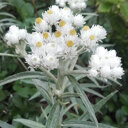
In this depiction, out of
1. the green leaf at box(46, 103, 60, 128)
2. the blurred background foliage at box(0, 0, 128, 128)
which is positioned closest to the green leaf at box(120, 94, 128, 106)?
the blurred background foliage at box(0, 0, 128, 128)

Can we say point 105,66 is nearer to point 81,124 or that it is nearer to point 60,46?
point 60,46

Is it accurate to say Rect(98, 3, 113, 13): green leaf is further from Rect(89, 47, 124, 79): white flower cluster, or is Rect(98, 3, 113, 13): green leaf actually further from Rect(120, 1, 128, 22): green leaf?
Rect(89, 47, 124, 79): white flower cluster

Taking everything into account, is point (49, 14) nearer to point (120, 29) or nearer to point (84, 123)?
point (84, 123)

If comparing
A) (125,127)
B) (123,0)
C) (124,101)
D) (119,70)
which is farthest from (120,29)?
(119,70)

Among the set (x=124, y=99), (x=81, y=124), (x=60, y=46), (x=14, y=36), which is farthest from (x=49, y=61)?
(x=124, y=99)

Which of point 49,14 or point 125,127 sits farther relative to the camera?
point 125,127
